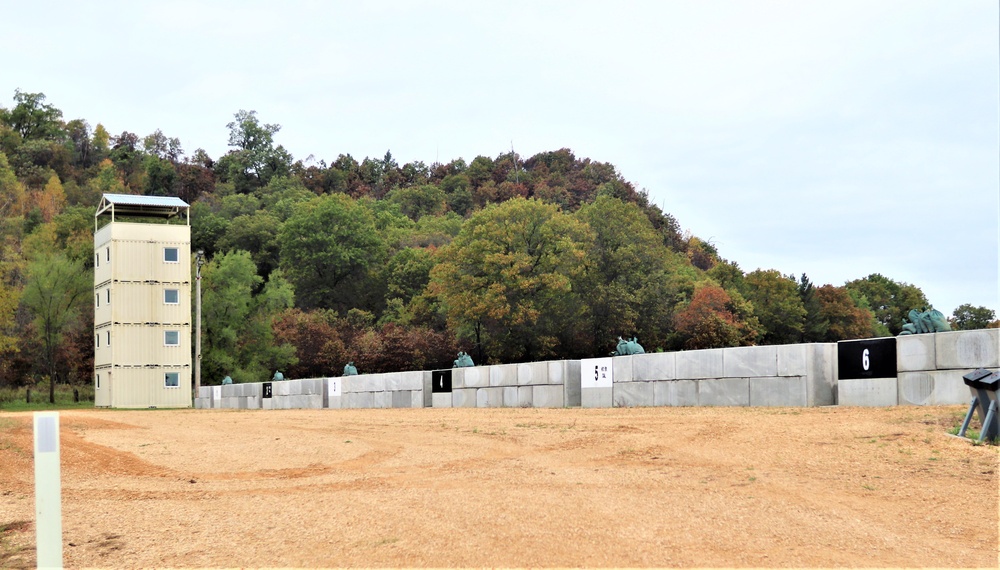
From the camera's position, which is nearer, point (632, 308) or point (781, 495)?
point (781, 495)

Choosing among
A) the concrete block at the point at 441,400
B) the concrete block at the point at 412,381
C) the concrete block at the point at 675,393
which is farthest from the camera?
the concrete block at the point at 412,381

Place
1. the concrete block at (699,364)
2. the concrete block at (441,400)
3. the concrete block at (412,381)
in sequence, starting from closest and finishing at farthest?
the concrete block at (699,364), the concrete block at (441,400), the concrete block at (412,381)

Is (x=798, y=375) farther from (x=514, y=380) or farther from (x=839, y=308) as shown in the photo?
(x=839, y=308)

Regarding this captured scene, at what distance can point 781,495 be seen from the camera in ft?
33.4

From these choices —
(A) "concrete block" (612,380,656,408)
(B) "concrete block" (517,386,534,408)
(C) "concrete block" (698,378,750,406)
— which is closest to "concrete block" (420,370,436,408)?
(B) "concrete block" (517,386,534,408)

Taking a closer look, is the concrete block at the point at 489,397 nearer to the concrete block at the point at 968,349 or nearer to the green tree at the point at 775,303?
the concrete block at the point at 968,349

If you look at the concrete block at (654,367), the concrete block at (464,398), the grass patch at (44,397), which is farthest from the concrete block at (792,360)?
the grass patch at (44,397)

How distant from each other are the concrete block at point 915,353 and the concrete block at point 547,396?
1148cm

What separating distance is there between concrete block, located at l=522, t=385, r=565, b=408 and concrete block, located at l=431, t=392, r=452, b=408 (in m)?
5.51

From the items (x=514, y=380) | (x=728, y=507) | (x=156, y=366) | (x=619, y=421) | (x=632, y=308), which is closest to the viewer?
(x=728, y=507)

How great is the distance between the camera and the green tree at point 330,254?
8850 centimetres

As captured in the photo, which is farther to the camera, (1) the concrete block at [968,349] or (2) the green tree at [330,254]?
(2) the green tree at [330,254]

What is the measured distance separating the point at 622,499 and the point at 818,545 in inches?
97.1

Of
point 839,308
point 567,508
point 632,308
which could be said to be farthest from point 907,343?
point 839,308
